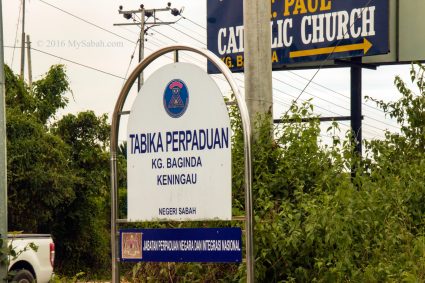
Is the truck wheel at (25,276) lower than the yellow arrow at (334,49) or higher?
lower

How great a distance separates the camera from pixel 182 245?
25.2ft

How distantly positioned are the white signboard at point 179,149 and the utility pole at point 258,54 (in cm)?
220

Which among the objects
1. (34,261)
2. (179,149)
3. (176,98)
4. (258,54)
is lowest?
(34,261)

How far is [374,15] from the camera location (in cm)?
1402

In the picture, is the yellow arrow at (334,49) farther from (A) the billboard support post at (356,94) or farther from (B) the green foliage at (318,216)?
(B) the green foliage at (318,216)

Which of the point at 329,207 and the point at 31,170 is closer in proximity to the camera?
the point at 329,207

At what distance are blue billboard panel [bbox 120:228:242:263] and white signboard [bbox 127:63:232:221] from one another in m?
0.12

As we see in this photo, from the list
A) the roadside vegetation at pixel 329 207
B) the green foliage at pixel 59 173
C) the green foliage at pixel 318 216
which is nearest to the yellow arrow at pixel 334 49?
the roadside vegetation at pixel 329 207

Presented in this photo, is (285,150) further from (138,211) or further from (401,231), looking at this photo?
(138,211)

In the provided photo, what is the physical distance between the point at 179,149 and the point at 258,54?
2657mm

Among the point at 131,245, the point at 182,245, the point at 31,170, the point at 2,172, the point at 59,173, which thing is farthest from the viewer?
the point at 59,173

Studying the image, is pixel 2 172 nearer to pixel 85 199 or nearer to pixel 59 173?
pixel 59 173

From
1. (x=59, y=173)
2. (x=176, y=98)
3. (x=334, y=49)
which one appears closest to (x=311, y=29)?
(x=334, y=49)

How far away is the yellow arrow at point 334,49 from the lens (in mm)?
14102
